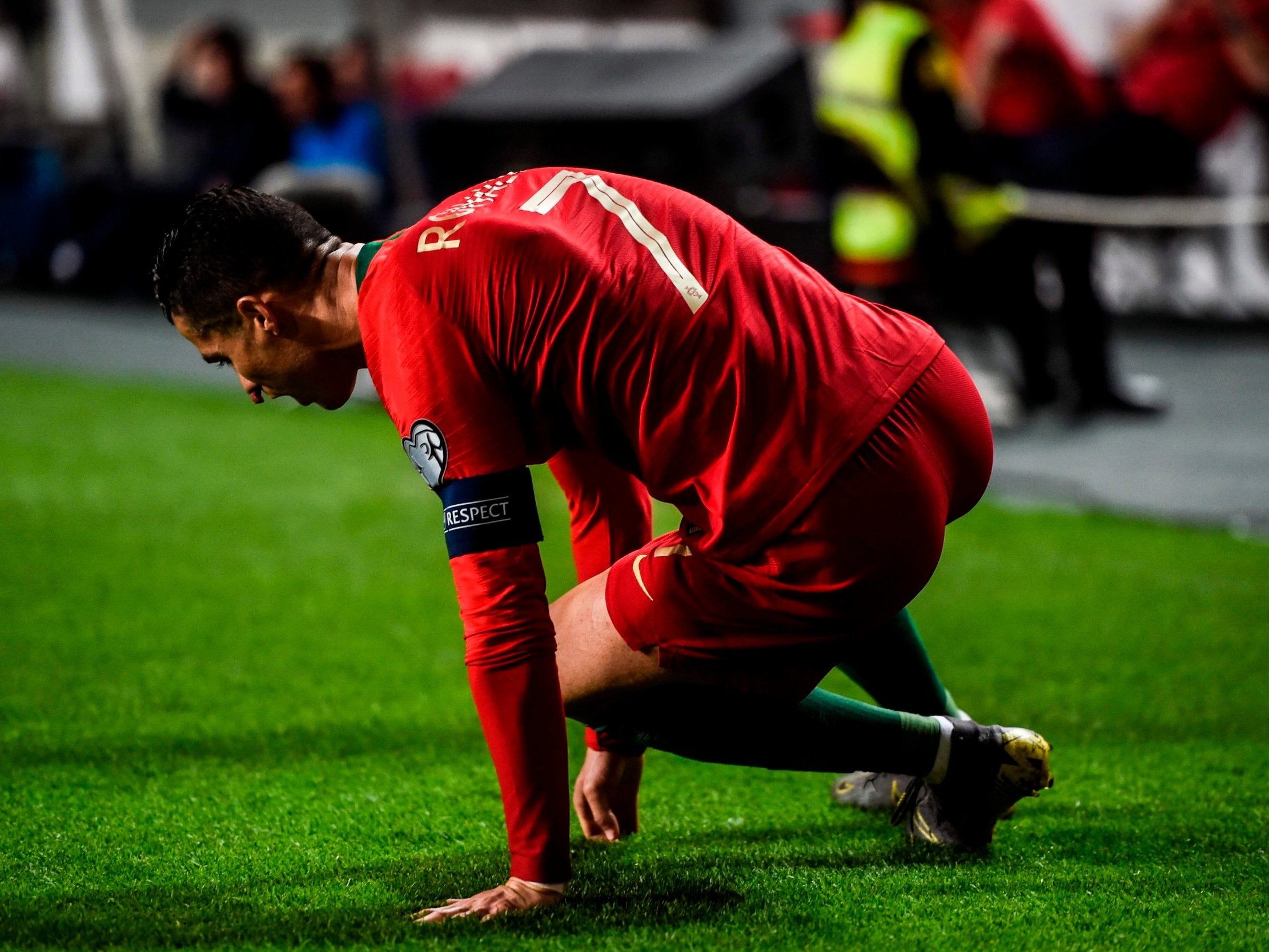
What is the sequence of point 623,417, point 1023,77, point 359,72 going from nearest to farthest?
point 623,417
point 1023,77
point 359,72

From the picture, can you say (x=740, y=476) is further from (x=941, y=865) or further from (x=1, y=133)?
(x=1, y=133)

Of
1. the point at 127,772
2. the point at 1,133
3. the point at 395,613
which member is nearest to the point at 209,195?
the point at 127,772

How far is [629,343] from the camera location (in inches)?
84.5

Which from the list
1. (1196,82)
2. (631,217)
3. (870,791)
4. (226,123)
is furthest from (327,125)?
(631,217)

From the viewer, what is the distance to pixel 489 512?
2100mm

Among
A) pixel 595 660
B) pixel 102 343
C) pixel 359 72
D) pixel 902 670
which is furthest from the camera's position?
pixel 359 72

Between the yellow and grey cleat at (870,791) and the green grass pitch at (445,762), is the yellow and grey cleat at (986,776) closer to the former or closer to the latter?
the green grass pitch at (445,762)

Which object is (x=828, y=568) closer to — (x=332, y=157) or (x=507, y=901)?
(x=507, y=901)

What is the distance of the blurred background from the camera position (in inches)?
262

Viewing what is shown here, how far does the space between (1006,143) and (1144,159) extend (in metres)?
0.96

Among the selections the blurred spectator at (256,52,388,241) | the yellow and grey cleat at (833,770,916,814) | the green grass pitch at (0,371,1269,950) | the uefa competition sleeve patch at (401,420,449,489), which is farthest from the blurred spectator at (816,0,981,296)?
the uefa competition sleeve patch at (401,420,449,489)

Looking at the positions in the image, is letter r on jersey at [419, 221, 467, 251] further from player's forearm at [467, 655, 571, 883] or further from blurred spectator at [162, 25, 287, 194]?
blurred spectator at [162, 25, 287, 194]

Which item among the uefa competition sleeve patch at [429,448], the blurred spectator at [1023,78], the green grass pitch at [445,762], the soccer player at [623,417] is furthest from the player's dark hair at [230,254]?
the blurred spectator at [1023,78]

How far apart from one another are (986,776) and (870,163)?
452 cm
